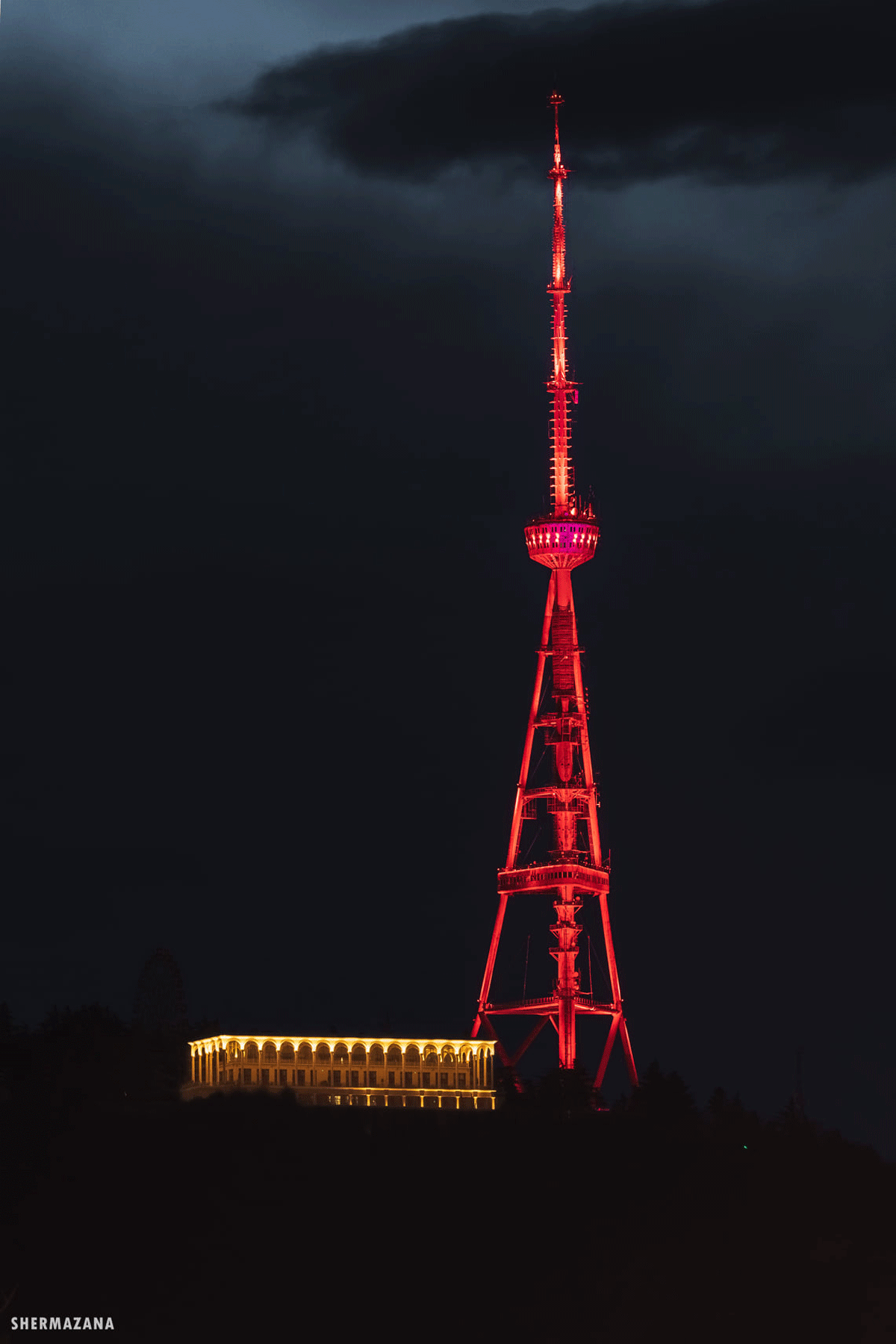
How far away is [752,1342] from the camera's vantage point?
650 ft

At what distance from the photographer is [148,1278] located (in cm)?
19625

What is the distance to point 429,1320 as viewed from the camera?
647 ft

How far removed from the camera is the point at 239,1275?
19688cm

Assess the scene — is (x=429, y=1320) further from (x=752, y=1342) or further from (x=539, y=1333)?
(x=752, y=1342)

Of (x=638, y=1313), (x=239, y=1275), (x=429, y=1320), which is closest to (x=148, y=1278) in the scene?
(x=239, y=1275)

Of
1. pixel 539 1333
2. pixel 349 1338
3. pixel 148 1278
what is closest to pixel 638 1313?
pixel 539 1333

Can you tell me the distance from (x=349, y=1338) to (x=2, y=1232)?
2353cm

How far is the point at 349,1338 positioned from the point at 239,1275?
8338 mm

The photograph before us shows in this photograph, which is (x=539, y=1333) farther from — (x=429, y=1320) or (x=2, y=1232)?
(x=2, y=1232)

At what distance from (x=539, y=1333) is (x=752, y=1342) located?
13.6 m

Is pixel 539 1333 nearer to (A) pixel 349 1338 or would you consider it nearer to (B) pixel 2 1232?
(A) pixel 349 1338

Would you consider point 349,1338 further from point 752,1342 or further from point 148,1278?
point 752,1342

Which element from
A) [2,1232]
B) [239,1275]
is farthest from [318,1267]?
[2,1232]

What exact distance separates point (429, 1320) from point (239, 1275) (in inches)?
485
